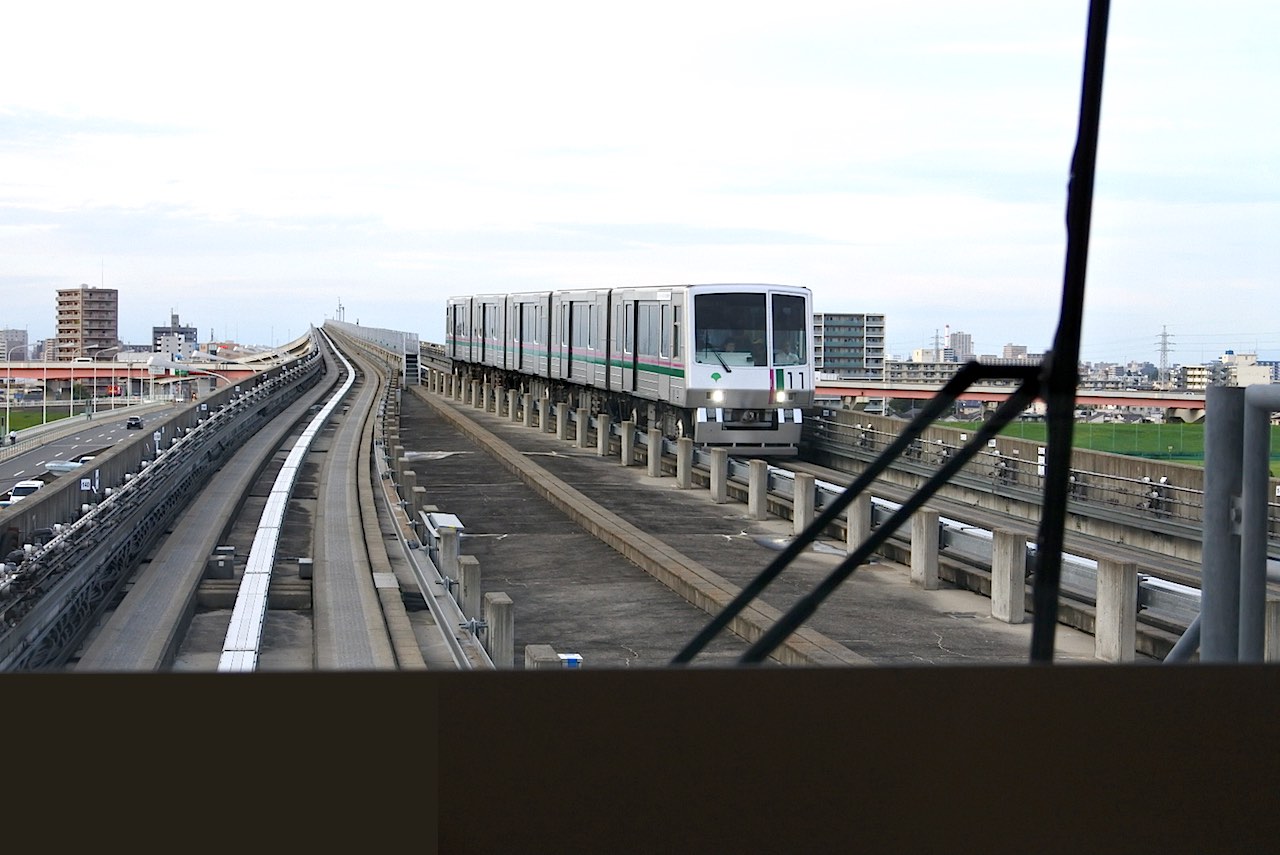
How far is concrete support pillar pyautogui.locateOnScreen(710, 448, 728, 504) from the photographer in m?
20.4

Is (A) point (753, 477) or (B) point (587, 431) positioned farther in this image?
(B) point (587, 431)

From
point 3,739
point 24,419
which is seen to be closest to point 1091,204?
point 3,739

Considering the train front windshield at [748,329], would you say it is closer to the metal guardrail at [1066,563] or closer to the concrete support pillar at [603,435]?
the concrete support pillar at [603,435]

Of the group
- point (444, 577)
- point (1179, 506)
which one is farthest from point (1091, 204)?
point (1179, 506)

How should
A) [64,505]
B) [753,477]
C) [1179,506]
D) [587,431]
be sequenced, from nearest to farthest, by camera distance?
[64,505], [1179,506], [753,477], [587,431]

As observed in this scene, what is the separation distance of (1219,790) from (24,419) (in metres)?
17.8

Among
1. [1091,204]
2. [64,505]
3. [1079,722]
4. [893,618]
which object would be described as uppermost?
[1091,204]

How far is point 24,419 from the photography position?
17.6m

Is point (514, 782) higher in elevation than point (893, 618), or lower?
higher

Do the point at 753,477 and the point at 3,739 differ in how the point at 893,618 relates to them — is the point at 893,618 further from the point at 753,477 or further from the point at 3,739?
the point at 3,739

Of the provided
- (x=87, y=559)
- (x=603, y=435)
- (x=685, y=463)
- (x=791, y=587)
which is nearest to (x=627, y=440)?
(x=603, y=435)

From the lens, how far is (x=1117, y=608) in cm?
985

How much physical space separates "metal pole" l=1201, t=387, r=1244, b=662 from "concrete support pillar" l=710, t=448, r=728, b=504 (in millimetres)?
17746

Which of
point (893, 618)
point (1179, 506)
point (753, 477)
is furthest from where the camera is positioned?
point (753, 477)
